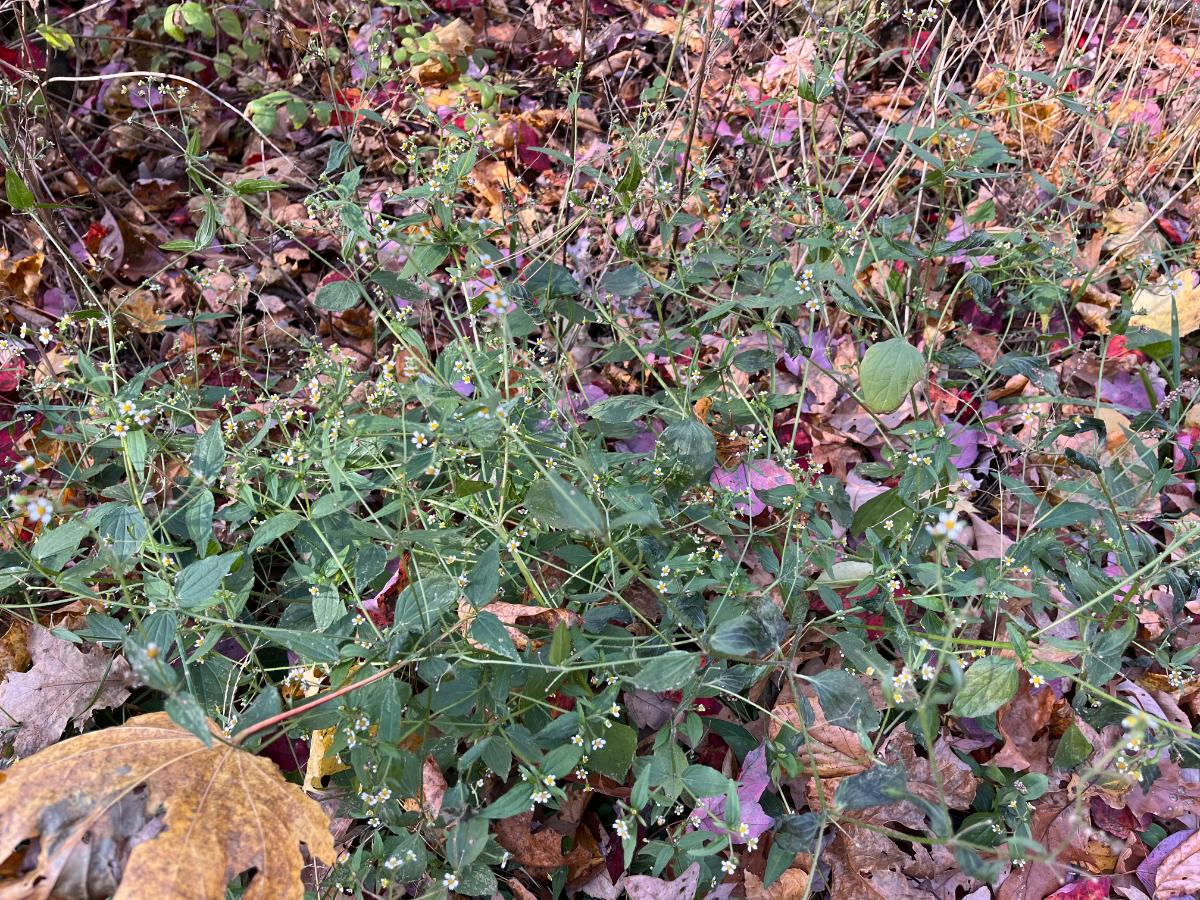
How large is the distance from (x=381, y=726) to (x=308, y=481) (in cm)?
75

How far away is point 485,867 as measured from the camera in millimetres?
1691

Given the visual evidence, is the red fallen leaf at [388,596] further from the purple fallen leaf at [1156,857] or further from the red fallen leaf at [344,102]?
the red fallen leaf at [344,102]

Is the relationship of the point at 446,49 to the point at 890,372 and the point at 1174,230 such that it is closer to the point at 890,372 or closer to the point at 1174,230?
the point at 890,372

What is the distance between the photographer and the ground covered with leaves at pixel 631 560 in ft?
5.05

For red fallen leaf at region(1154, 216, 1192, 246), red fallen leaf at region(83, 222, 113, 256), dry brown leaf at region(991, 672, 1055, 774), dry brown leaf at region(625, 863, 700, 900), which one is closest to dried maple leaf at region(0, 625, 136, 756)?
dry brown leaf at region(625, 863, 700, 900)

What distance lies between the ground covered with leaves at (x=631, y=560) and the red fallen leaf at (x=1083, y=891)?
20 millimetres

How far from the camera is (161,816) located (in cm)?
140

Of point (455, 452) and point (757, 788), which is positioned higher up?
point (455, 452)

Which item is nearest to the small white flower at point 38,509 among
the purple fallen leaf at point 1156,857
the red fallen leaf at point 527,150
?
the red fallen leaf at point 527,150

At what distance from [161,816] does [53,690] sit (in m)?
0.89

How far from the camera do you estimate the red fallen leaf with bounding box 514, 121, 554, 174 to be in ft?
11.0

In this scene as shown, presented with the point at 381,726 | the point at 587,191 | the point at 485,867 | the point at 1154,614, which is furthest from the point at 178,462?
the point at 1154,614

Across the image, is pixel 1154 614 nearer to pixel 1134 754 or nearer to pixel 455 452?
pixel 1134 754

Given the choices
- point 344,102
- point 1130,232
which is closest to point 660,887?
point 1130,232
